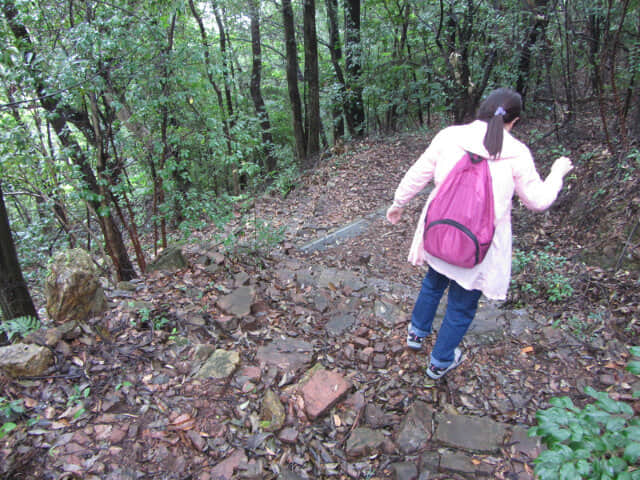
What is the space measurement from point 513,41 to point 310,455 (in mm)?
7363

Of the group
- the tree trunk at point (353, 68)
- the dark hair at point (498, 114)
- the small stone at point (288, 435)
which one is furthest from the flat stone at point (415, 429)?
the tree trunk at point (353, 68)

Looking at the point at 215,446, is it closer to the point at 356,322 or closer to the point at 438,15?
the point at 356,322

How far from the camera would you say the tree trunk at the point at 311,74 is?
9320 mm

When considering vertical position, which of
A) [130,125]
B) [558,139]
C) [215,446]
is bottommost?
[215,446]

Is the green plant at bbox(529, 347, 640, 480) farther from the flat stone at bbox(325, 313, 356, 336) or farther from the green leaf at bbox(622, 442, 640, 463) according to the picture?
the flat stone at bbox(325, 313, 356, 336)

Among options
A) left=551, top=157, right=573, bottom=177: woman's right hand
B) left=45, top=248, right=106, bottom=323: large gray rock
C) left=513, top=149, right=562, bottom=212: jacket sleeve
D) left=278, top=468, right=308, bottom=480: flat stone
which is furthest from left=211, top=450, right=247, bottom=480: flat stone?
left=551, top=157, right=573, bottom=177: woman's right hand

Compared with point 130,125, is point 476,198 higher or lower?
lower

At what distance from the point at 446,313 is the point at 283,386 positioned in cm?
127

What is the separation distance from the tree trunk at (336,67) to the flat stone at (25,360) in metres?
8.91

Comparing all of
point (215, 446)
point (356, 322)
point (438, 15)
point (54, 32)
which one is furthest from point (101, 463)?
point (438, 15)

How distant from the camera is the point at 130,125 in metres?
4.01

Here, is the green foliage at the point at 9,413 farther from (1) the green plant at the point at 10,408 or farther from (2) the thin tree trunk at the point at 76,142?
(2) the thin tree trunk at the point at 76,142

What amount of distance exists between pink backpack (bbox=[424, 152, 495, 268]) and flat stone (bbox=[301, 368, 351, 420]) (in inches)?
45.6

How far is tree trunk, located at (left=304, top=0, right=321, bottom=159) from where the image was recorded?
9.32m
